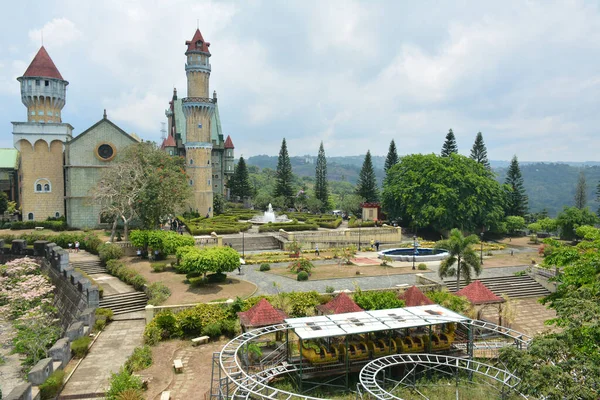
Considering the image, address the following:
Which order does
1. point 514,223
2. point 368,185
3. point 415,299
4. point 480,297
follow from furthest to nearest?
1. point 368,185
2. point 514,223
3. point 480,297
4. point 415,299

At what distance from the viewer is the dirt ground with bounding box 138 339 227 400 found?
15.6 m

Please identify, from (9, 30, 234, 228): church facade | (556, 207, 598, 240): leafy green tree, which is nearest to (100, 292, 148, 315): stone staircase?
(9, 30, 234, 228): church facade

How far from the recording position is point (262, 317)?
1803cm

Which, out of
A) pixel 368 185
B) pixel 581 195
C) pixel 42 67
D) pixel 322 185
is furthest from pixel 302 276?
pixel 581 195

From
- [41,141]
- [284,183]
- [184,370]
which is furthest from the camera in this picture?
[284,183]

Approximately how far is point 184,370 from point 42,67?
4163 centimetres

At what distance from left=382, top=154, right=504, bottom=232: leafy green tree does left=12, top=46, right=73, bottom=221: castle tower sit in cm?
3632

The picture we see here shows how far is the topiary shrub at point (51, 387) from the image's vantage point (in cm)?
1520

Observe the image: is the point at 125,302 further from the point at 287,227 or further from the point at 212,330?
the point at 287,227

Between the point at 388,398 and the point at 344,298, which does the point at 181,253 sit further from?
the point at 388,398

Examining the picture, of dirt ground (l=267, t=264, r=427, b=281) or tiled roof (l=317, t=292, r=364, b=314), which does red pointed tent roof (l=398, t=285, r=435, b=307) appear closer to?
tiled roof (l=317, t=292, r=364, b=314)

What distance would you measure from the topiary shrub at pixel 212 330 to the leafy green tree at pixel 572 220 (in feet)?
134

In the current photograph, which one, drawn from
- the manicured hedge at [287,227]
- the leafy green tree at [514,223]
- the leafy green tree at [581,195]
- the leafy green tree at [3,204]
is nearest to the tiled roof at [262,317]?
the manicured hedge at [287,227]

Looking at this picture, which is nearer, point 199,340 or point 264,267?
point 199,340
